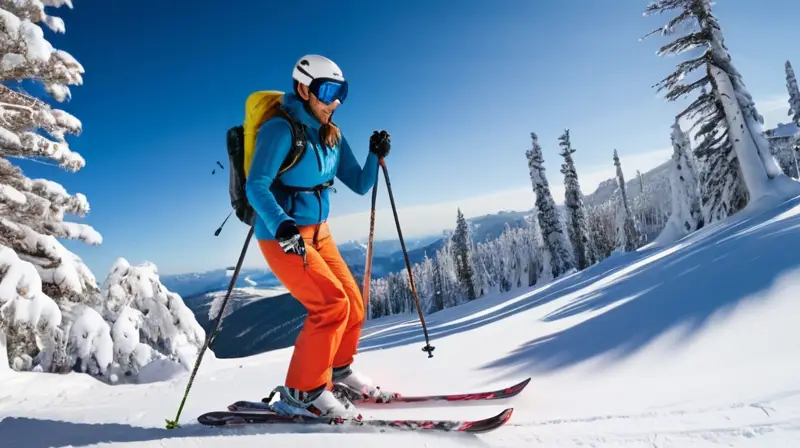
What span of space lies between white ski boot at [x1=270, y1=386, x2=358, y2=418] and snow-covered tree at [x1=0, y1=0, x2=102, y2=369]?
5.98 metres

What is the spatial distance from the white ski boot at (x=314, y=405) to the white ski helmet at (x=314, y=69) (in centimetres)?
216

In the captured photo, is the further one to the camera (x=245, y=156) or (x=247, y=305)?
(x=247, y=305)

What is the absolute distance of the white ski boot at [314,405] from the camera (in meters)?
2.77

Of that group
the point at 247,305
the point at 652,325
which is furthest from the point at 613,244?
the point at 247,305

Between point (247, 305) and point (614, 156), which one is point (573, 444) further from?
point (247, 305)

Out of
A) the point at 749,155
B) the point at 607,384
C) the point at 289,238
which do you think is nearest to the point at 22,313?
the point at 289,238

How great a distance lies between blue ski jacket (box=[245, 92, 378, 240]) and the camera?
275cm

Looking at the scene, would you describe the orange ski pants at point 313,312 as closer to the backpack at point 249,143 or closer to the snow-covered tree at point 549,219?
the backpack at point 249,143

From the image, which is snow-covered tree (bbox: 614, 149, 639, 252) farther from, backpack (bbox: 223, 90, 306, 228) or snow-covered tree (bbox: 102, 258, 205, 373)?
backpack (bbox: 223, 90, 306, 228)

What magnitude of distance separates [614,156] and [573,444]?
81.1 meters

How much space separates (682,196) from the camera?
33469 millimetres

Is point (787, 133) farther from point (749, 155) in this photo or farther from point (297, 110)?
point (297, 110)

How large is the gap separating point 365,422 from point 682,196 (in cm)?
3814

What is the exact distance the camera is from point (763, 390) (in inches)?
87.4
